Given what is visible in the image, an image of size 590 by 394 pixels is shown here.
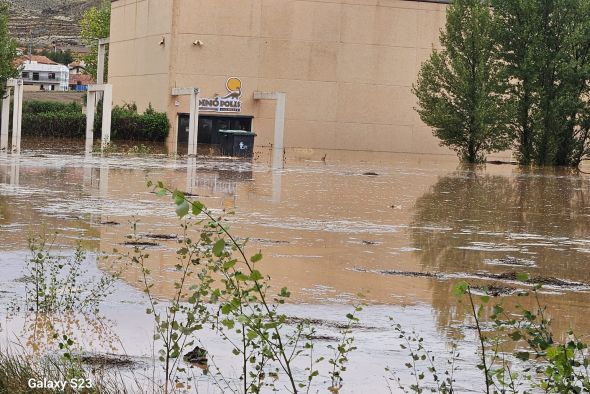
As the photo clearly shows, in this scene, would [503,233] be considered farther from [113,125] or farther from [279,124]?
[113,125]

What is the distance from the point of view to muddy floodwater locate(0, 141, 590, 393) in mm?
9242

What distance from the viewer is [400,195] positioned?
2553 cm

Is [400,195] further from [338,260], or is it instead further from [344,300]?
[344,300]

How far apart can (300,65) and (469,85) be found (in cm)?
1558

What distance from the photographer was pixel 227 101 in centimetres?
5906

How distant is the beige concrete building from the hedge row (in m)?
0.80

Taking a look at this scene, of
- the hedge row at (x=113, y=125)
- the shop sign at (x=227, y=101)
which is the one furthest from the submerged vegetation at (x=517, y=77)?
the hedge row at (x=113, y=125)

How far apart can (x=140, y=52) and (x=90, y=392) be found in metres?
59.6

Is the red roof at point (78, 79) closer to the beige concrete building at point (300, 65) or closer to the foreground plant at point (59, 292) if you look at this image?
the beige concrete building at point (300, 65)

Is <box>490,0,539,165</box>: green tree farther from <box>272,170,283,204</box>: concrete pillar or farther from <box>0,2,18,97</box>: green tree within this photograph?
<box>0,2,18,97</box>: green tree

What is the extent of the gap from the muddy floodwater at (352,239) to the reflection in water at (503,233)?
3 cm

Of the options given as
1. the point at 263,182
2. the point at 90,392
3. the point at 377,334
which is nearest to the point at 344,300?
the point at 377,334

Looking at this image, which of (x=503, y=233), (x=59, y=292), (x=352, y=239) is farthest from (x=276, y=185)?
(x=59, y=292)

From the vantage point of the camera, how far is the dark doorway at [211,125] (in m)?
58.8
